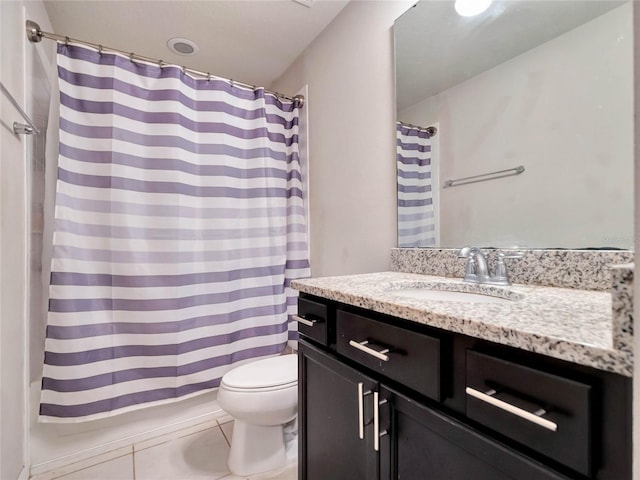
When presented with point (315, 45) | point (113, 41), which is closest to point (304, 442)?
point (315, 45)

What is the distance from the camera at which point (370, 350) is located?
0.75 meters

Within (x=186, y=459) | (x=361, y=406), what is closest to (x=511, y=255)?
(x=361, y=406)

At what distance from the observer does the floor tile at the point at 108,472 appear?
4.52 ft

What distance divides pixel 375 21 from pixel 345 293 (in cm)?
137

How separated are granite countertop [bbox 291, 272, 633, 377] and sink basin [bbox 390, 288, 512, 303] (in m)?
0.02

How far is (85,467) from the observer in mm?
1439

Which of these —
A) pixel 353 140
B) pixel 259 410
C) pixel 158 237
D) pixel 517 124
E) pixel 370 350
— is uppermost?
pixel 353 140

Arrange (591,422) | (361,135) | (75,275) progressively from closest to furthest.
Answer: (591,422), (75,275), (361,135)

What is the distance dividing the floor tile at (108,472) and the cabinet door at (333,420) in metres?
0.95

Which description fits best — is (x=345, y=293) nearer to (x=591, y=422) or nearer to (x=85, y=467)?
(x=591, y=422)

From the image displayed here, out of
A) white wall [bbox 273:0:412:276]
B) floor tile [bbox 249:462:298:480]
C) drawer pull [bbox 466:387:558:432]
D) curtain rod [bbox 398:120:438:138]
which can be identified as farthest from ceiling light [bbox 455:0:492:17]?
floor tile [bbox 249:462:298:480]

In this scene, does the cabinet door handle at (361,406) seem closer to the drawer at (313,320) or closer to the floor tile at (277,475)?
the drawer at (313,320)

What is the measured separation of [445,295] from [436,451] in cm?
51

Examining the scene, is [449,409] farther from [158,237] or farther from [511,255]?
[158,237]
